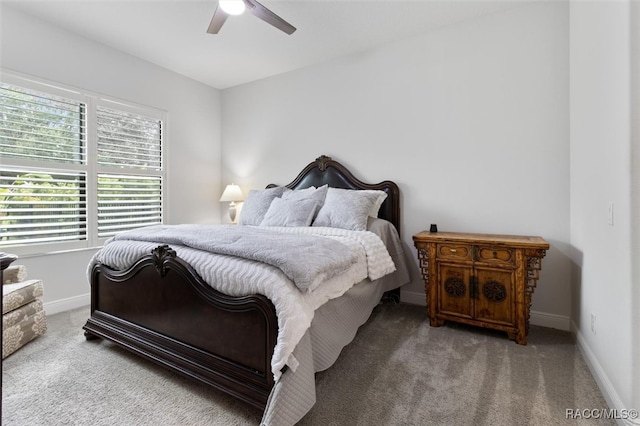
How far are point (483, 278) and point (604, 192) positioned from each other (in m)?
0.97

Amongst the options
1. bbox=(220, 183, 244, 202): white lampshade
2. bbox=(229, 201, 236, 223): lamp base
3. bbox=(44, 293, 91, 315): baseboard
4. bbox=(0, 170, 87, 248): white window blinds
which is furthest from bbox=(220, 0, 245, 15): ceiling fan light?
bbox=(44, 293, 91, 315): baseboard

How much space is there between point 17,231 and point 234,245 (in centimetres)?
244

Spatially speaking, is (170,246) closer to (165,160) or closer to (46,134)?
(46,134)

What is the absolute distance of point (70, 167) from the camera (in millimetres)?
3082

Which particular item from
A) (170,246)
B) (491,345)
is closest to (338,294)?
(170,246)

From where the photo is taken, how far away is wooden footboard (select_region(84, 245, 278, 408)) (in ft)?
4.93

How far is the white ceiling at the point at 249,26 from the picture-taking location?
2662 mm

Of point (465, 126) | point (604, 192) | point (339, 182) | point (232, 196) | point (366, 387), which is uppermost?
point (465, 126)

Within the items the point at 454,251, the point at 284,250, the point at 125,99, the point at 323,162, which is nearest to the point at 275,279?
the point at 284,250

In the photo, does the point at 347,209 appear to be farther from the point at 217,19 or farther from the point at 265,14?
the point at 217,19

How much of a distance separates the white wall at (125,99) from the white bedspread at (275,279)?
1.14 m

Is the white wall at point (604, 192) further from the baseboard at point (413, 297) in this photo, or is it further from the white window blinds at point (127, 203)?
the white window blinds at point (127, 203)

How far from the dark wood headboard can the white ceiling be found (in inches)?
50.3

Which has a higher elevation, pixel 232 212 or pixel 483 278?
pixel 232 212
